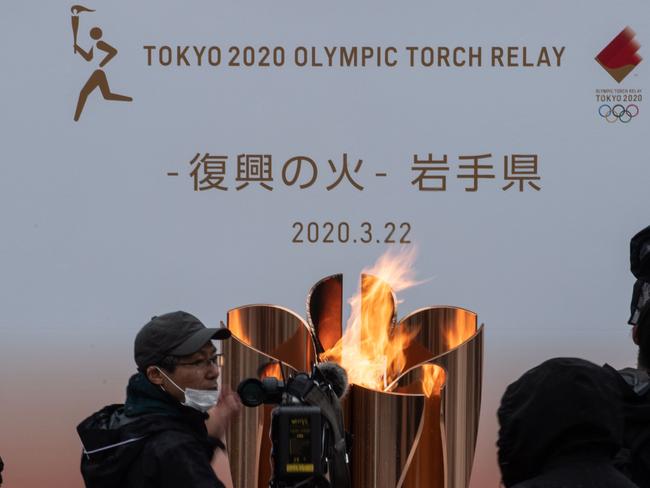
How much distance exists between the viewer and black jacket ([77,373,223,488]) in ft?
6.02

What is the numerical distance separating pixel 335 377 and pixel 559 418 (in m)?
1.00

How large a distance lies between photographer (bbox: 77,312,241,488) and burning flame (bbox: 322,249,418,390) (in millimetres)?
581

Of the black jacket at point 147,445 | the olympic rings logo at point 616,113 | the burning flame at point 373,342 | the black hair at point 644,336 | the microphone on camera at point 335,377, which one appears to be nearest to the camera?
the black jacket at point 147,445

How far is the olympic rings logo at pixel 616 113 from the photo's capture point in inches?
116

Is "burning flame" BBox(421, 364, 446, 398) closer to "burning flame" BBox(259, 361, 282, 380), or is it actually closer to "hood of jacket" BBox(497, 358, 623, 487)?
"burning flame" BBox(259, 361, 282, 380)

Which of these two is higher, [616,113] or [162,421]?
[616,113]

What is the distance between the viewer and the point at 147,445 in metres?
1.88

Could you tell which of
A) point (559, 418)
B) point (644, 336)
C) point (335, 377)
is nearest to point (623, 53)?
point (644, 336)

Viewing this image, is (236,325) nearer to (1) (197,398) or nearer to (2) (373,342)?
(2) (373,342)

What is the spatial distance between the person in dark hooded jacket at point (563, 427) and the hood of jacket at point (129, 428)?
791mm

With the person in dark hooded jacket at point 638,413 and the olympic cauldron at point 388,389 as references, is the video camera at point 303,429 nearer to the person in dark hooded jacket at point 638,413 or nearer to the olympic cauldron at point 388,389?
the olympic cauldron at point 388,389

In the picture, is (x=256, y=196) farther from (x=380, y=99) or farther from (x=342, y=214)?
(x=380, y=99)

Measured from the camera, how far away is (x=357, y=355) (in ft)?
8.75

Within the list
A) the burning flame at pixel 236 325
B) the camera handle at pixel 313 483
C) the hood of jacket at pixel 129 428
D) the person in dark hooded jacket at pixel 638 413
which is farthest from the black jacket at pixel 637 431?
the burning flame at pixel 236 325
